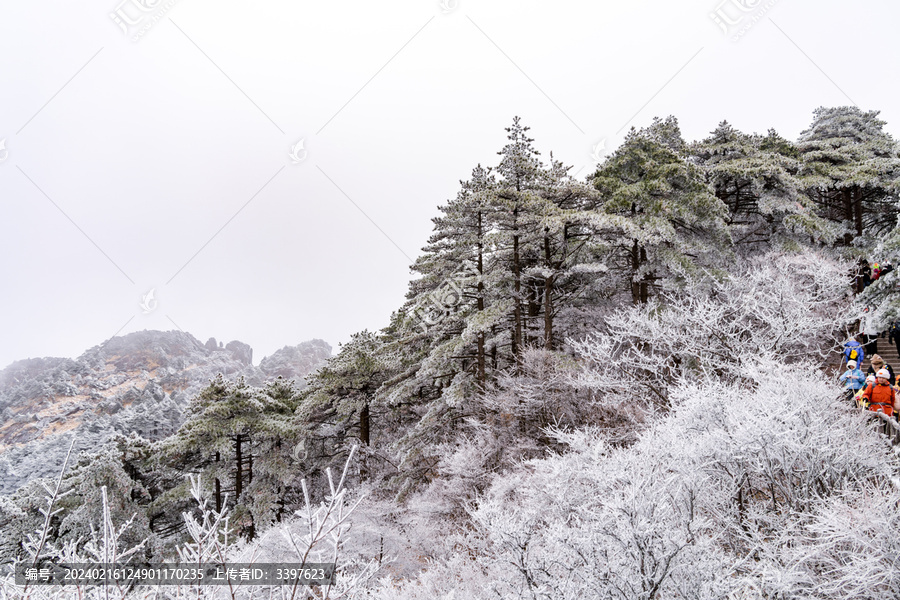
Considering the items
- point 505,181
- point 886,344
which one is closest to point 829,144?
point 886,344

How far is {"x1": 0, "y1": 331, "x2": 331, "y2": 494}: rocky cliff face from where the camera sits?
102ft

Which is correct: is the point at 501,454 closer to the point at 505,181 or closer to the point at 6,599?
the point at 505,181

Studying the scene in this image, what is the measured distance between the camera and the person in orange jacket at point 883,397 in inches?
290

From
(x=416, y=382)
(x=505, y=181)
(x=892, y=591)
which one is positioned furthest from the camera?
(x=416, y=382)

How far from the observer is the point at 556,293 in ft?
56.1

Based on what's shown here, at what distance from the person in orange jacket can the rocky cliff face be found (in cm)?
1384

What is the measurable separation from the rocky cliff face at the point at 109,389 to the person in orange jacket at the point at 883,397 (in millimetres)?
13837

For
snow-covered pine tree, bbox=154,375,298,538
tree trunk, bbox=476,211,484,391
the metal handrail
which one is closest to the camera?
the metal handrail

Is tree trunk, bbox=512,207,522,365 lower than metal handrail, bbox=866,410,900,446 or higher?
higher

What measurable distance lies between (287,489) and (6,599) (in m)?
16.9

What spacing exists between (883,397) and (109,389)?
75.2 meters

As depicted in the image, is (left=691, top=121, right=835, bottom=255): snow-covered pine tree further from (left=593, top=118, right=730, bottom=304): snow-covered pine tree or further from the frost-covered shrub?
the frost-covered shrub

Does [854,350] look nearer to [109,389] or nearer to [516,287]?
[516,287]

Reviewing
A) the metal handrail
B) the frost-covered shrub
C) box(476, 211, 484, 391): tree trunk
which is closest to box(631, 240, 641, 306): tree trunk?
the frost-covered shrub
